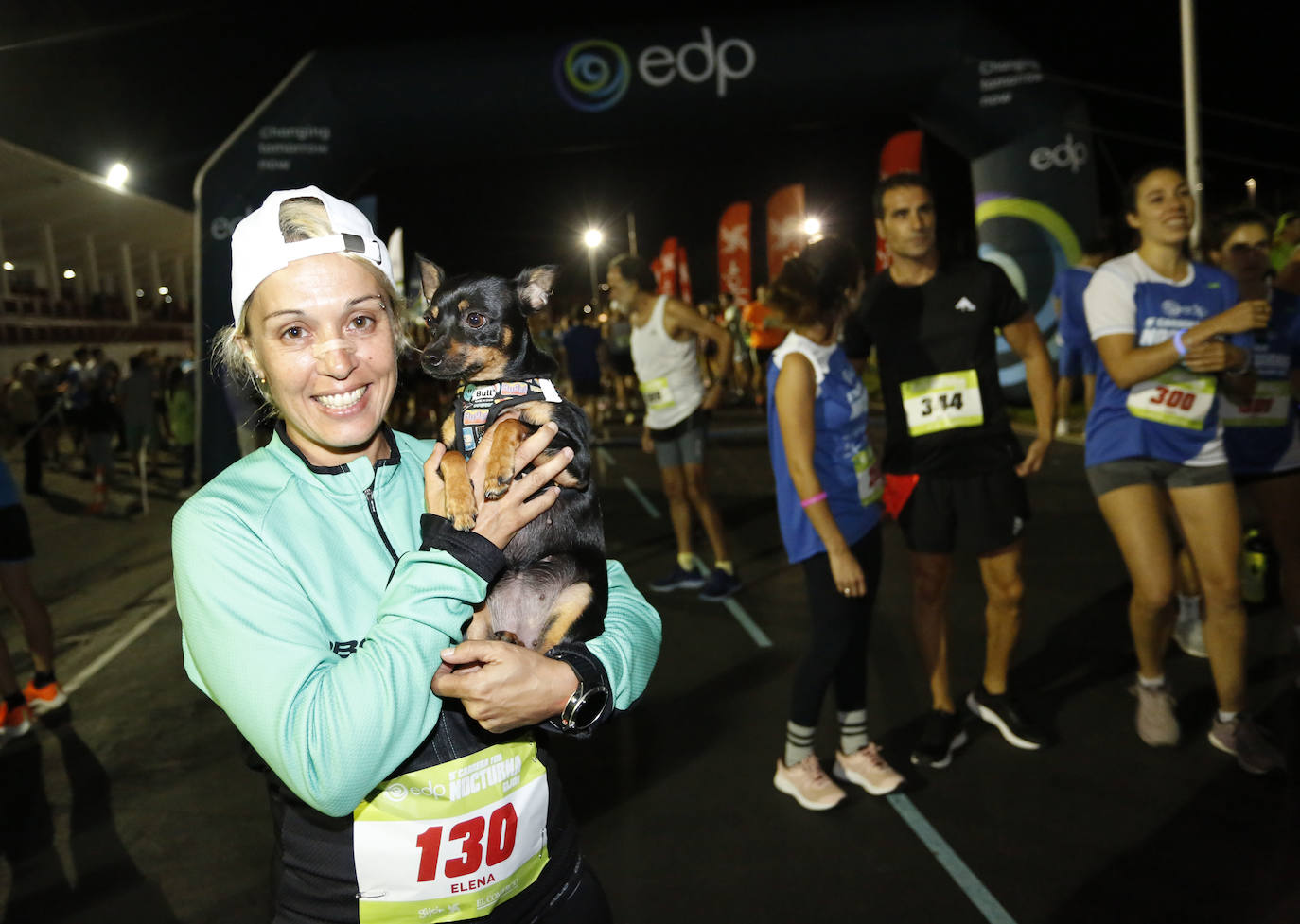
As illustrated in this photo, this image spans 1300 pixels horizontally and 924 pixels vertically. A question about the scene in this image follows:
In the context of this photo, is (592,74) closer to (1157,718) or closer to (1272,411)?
(1272,411)

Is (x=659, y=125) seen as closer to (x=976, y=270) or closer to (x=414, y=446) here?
(x=976, y=270)

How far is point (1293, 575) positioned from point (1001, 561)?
63.0 inches

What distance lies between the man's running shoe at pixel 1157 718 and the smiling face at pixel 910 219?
208 centimetres

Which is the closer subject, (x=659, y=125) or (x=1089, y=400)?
(x=1089, y=400)

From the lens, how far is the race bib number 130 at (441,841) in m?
1.32

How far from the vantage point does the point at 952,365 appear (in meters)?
3.63

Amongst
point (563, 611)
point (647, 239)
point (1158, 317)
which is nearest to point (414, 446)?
point (563, 611)

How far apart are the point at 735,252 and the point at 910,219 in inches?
712

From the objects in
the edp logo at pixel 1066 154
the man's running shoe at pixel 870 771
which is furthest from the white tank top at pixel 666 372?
the edp logo at pixel 1066 154

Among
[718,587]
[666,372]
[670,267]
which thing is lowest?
[718,587]

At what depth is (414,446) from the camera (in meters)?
1.70

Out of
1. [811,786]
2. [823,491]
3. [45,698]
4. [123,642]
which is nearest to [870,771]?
[811,786]

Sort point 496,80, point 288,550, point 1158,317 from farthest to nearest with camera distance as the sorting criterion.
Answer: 1. point 496,80
2. point 1158,317
3. point 288,550

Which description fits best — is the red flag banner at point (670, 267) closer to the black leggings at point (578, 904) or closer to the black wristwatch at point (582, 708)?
the black leggings at point (578, 904)
